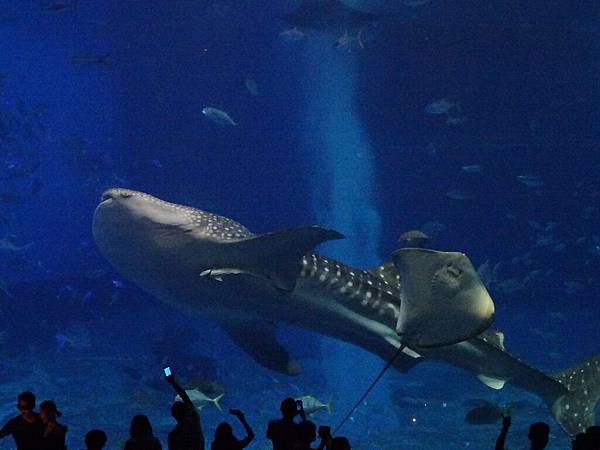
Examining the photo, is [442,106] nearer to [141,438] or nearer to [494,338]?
[494,338]

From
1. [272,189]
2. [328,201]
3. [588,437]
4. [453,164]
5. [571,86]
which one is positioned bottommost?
[328,201]

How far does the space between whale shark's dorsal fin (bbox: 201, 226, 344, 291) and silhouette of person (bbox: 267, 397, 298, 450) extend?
73.0 inches

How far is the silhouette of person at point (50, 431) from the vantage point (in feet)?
10.00

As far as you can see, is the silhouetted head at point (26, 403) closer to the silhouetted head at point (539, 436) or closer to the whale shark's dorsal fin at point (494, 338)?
the silhouetted head at point (539, 436)

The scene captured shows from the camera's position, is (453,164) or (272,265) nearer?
(272,265)

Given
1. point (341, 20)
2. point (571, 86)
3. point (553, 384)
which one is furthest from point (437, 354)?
point (571, 86)

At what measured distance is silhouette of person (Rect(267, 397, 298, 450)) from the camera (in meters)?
3.31

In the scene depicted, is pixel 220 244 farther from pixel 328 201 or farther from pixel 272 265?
pixel 328 201

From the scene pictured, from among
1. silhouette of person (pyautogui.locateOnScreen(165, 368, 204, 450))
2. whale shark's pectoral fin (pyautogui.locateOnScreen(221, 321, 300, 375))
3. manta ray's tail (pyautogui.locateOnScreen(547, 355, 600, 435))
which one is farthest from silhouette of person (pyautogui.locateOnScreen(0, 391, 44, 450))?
manta ray's tail (pyautogui.locateOnScreen(547, 355, 600, 435))

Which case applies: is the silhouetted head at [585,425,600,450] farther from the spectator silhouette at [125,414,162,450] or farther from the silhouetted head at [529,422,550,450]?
the spectator silhouette at [125,414,162,450]

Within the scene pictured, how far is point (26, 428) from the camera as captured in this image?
3.09 meters

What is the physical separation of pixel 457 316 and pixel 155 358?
39.8 ft

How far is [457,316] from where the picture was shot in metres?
4.03

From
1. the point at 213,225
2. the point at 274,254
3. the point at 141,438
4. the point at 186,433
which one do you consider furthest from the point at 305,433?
the point at 213,225
